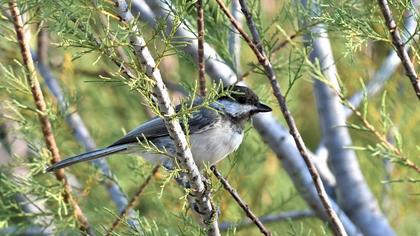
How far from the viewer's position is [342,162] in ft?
11.5

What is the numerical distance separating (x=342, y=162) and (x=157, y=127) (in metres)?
1.04

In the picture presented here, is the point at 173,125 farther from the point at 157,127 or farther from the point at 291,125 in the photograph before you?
the point at 157,127

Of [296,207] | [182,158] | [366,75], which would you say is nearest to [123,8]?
[182,158]

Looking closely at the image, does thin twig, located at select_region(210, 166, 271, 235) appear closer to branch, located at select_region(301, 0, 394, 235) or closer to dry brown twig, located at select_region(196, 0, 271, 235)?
dry brown twig, located at select_region(196, 0, 271, 235)

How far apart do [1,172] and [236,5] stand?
3.62ft

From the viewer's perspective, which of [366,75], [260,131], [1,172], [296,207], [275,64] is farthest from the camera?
[296,207]

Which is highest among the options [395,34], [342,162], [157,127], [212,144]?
[395,34]

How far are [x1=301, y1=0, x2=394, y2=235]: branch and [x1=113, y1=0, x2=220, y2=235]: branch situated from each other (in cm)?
148

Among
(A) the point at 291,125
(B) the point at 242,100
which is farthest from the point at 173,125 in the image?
(B) the point at 242,100

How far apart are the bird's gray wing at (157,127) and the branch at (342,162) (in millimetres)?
691

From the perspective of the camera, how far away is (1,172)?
2654 millimetres

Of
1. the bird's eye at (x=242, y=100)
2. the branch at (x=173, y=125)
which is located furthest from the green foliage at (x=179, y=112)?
the bird's eye at (x=242, y=100)

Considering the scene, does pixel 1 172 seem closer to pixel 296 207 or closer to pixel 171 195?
pixel 171 195

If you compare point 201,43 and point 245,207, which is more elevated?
point 201,43
